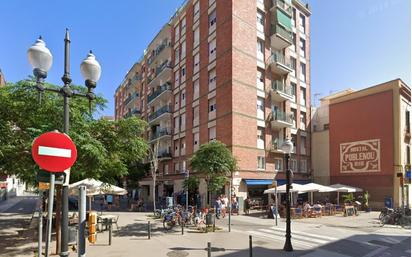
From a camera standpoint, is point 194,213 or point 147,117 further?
point 147,117

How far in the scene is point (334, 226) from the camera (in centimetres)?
1927

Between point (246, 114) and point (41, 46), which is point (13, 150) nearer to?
point (41, 46)

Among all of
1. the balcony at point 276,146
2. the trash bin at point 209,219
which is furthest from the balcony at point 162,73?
the trash bin at point 209,219

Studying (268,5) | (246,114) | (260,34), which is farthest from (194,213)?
(268,5)

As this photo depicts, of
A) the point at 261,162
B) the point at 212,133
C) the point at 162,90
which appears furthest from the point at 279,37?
the point at 162,90

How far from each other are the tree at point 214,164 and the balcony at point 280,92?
613 inches

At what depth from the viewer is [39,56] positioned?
5797 mm

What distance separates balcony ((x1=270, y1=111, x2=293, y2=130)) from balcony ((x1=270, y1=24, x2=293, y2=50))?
6963 mm

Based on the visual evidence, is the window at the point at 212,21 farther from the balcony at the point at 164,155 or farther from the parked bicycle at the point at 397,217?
the parked bicycle at the point at 397,217

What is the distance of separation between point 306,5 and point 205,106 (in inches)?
721

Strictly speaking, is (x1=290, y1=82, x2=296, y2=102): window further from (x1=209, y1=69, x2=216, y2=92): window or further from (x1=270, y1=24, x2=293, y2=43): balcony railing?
(x1=209, y1=69, x2=216, y2=92): window

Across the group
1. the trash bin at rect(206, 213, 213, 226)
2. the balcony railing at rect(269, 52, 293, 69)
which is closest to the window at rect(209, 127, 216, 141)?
the balcony railing at rect(269, 52, 293, 69)

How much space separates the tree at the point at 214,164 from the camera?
59.1 feet

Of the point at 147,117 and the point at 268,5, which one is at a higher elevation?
the point at 268,5
